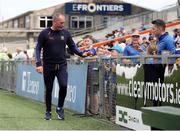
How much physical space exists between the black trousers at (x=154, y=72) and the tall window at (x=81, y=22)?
67.8 m

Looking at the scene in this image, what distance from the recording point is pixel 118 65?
9672 mm

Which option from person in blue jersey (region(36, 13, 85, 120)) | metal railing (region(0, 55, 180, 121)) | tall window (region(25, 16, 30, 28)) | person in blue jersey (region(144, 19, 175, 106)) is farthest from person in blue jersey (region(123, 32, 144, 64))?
tall window (region(25, 16, 30, 28))

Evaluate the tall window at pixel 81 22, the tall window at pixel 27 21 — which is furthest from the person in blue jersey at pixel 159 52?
the tall window at pixel 27 21

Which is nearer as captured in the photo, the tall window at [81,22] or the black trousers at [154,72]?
the black trousers at [154,72]

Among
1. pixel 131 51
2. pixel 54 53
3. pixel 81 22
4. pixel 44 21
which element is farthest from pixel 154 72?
pixel 44 21

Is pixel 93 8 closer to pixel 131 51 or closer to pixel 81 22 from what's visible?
pixel 81 22

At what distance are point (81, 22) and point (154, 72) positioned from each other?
68.7 meters

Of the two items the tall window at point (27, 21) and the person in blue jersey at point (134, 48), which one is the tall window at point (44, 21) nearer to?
the tall window at point (27, 21)

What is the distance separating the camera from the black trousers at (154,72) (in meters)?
8.03

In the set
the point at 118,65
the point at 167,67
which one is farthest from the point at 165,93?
the point at 118,65

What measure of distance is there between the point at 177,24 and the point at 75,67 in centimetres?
1761

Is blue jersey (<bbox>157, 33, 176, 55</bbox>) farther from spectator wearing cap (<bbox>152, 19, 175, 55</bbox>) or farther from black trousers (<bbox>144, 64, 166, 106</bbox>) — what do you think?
black trousers (<bbox>144, 64, 166, 106</bbox>)

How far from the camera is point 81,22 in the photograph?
76562 millimetres

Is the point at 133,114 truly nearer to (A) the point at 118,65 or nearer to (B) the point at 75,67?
(A) the point at 118,65
